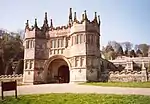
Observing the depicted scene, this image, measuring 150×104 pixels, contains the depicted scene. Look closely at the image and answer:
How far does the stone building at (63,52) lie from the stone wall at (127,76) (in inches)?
36.4

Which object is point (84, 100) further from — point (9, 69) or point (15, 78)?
point (9, 69)

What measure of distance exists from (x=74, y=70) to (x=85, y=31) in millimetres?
3953

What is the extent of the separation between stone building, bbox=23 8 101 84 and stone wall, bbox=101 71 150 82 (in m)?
0.92

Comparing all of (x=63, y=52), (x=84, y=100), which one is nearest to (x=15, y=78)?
(x=63, y=52)

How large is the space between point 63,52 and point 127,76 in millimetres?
6984

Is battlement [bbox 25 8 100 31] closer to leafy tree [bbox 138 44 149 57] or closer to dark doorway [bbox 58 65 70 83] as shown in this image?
dark doorway [bbox 58 65 70 83]

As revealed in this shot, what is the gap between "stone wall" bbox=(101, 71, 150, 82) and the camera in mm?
23156

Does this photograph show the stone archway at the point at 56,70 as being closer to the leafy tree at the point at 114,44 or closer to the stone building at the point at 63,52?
the stone building at the point at 63,52

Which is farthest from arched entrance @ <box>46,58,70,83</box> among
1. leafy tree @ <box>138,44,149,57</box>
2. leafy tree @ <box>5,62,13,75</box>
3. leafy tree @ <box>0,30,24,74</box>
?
leafy tree @ <box>138,44,149,57</box>

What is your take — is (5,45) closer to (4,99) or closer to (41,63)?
(41,63)

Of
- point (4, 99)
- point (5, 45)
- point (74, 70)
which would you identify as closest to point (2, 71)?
point (5, 45)

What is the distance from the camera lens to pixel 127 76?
23.8 metres

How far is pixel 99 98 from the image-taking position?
11031mm

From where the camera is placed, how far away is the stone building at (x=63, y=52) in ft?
79.7
